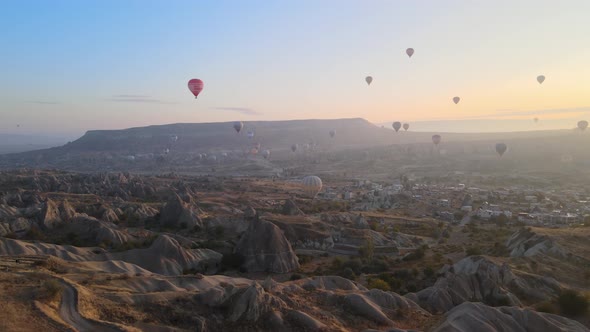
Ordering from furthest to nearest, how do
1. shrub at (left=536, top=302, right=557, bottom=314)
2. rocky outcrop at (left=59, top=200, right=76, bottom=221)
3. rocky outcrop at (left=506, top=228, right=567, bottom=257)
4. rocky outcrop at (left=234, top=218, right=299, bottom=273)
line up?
rocky outcrop at (left=59, top=200, right=76, bottom=221)
rocky outcrop at (left=234, top=218, right=299, bottom=273)
rocky outcrop at (left=506, top=228, right=567, bottom=257)
shrub at (left=536, top=302, right=557, bottom=314)

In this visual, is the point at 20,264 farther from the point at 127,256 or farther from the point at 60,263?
the point at 127,256

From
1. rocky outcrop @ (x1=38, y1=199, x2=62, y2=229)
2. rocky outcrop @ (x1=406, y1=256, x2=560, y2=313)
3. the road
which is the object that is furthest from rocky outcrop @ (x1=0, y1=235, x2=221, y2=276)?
rocky outcrop @ (x1=406, y1=256, x2=560, y2=313)

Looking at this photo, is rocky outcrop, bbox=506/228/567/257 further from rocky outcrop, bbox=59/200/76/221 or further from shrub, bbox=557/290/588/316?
rocky outcrop, bbox=59/200/76/221

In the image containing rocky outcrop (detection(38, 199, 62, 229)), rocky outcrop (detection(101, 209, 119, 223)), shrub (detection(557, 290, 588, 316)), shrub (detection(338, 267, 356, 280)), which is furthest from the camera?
rocky outcrop (detection(101, 209, 119, 223))

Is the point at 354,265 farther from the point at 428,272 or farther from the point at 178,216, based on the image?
the point at 178,216

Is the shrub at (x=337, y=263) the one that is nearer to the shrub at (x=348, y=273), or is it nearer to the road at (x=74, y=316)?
the shrub at (x=348, y=273)

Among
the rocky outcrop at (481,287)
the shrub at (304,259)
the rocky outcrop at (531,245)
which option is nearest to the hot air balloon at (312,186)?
the shrub at (304,259)
